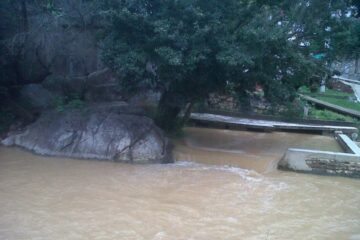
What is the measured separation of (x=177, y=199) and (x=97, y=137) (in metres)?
4.55

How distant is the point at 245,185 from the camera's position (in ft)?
33.9

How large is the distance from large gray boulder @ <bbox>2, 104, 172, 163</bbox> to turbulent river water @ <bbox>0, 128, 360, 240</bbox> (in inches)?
19.3

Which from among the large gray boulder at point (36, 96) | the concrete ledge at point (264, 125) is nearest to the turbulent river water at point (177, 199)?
the large gray boulder at point (36, 96)

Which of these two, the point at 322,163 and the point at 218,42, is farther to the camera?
the point at 218,42

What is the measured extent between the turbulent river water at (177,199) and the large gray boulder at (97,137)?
49cm

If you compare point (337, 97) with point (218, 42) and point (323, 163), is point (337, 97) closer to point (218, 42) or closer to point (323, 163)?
point (323, 163)

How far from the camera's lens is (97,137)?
12.9 metres

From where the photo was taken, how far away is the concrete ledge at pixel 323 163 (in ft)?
36.7

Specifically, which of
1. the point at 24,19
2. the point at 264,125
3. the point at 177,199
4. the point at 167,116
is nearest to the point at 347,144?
the point at 264,125

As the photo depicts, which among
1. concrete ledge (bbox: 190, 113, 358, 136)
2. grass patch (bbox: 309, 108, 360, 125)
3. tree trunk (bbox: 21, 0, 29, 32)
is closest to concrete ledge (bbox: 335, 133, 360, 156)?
concrete ledge (bbox: 190, 113, 358, 136)

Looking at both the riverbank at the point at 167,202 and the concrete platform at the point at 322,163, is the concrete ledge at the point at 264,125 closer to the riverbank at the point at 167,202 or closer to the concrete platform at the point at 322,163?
the concrete platform at the point at 322,163

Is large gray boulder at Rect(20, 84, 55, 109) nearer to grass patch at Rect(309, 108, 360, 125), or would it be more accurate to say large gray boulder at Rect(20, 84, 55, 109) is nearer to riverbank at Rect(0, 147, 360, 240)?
riverbank at Rect(0, 147, 360, 240)

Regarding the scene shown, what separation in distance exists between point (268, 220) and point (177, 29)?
5907mm

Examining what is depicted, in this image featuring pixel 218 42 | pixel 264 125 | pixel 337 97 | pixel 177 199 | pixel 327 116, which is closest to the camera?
pixel 177 199
